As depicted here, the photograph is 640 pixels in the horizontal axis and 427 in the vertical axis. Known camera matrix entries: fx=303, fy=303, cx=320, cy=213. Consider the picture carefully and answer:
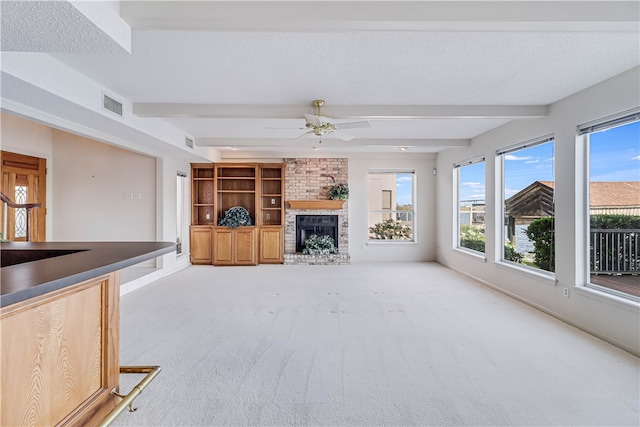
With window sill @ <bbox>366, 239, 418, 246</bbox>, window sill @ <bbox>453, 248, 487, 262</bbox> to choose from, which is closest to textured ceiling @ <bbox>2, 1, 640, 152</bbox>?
window sill @ <bbox>453, 248, 487, 262</bbox>

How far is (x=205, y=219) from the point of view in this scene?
7230 mm

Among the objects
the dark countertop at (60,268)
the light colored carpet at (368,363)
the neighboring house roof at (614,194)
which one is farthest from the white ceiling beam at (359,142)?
the dark countertop at (60,268)

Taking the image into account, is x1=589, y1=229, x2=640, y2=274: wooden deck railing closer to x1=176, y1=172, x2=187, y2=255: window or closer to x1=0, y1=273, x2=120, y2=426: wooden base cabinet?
x1=0, y1=273, x2=120, y2=426: wooden base cabinet

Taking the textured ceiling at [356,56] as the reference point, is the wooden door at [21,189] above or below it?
below

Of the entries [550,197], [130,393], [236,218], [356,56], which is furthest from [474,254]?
[130,393]

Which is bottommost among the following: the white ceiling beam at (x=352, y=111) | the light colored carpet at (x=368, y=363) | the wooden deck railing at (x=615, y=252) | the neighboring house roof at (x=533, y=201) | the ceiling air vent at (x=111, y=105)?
the light colored carpet at (x=368, y=363)

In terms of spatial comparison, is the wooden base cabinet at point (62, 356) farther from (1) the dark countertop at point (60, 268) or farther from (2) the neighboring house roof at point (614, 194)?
(2) the neighboring house roof at point (614, 194)

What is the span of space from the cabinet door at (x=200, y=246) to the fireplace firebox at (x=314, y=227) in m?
2.03

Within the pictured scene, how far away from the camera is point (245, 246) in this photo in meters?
6.76

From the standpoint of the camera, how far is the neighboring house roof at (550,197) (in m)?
2.94

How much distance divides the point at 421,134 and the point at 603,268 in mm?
3091

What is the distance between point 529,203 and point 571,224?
963 millimetres

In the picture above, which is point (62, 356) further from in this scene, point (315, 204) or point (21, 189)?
point (315, 204)

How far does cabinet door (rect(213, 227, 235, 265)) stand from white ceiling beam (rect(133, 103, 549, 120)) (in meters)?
3.43
